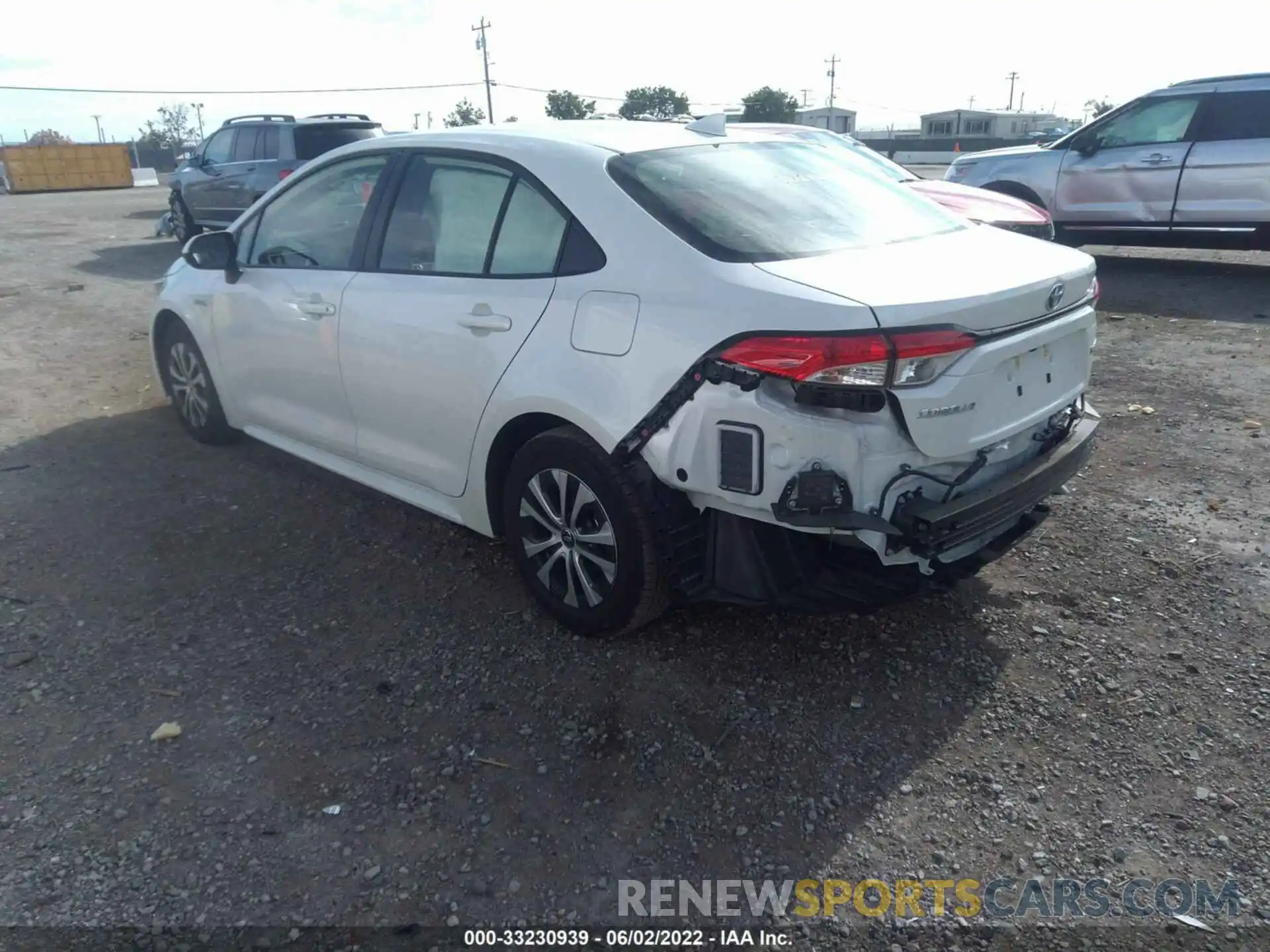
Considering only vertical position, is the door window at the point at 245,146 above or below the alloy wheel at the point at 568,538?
above

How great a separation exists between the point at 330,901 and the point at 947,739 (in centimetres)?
185

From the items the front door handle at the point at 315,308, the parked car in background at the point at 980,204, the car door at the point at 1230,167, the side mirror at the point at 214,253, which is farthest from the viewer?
the car door at the point at 1230,167

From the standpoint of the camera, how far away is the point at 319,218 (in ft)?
15.0

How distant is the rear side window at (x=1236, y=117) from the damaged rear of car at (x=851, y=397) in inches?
320

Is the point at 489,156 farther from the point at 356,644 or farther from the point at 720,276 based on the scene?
the point at 356,644

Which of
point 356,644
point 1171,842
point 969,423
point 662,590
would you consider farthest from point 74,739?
point 1171,842

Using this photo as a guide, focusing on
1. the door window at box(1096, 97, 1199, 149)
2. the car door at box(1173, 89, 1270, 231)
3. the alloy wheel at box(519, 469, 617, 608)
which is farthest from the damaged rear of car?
the door window at box(1096, 97, 1199, 149)

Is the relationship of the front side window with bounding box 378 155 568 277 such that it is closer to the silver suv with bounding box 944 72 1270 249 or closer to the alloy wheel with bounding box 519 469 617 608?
the alloy wheel with bounding box 519 469 617 608

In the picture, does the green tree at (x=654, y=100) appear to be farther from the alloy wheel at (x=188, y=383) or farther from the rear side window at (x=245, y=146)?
the alloy wheel at (x=188, y=383)

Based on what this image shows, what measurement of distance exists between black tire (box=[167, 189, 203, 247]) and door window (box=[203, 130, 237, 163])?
762mm

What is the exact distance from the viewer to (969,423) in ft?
9.64

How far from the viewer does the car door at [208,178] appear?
14.3 meters

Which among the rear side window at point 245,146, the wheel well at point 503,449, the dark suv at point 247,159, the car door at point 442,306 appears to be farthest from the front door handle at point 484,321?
the rear side window at point 245,146

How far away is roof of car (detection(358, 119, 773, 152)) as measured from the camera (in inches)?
145
